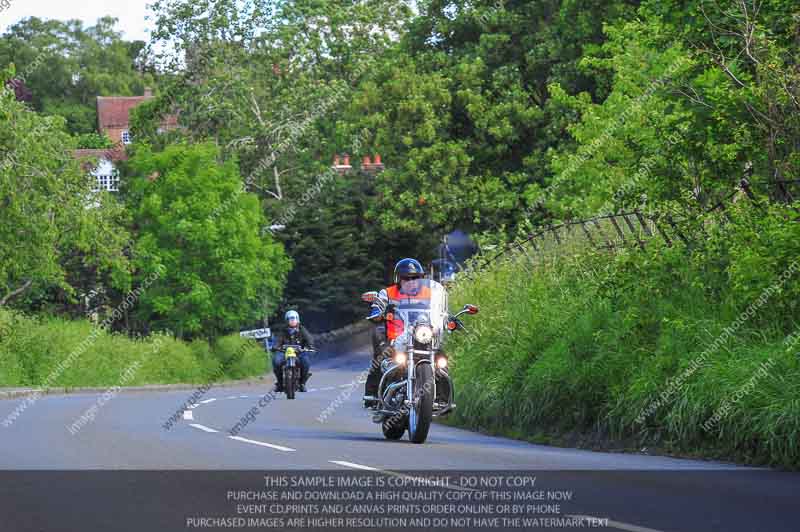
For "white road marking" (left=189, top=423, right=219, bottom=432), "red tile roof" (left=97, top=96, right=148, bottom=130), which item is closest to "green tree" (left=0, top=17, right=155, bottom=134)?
"red tile roof" (left=97, top=96, right=148, bottom=130)

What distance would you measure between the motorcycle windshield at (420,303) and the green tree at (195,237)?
3879cm

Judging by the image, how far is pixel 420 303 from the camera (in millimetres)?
17094

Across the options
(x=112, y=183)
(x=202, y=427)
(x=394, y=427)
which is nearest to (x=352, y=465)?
(x=394, y=427)

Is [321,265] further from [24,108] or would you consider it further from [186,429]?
[186,429]

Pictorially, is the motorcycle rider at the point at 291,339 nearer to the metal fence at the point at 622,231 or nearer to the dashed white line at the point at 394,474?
the metal fence at the point at 622,231

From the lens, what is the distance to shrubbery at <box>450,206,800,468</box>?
14.9 meters

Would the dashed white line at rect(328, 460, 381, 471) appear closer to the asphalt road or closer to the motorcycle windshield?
the asphalt road

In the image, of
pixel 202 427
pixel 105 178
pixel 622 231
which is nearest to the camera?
pixel 202 427

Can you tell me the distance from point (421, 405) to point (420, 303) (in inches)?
47.7

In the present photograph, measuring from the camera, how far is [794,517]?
10.0 m

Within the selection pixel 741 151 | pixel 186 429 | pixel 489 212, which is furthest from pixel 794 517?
pixel 489 212

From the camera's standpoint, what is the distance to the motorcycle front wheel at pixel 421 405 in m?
16.3

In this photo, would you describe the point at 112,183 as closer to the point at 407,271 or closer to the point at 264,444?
the point at 407,271

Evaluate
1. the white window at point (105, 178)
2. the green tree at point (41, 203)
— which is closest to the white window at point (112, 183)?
the white window at point (105, 178)
